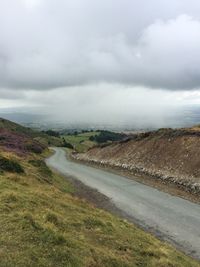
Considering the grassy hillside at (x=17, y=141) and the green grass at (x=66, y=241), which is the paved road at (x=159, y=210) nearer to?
the green grass at (x=66, y=241)

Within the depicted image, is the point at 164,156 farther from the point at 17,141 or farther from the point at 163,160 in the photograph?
the point at 17,141

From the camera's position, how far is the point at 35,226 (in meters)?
12.5

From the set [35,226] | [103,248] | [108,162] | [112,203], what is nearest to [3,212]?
[35,226]

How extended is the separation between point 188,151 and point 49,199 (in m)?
23.7

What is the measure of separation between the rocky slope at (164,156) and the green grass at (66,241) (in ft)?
52.3

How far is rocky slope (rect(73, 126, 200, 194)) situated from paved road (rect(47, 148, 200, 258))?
3.58 m

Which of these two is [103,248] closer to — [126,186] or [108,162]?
[126,186]

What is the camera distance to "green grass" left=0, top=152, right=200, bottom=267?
10297mm

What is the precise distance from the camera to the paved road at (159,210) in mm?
18027

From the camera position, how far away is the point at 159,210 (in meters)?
23.7

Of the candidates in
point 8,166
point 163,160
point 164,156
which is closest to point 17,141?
point 164,156

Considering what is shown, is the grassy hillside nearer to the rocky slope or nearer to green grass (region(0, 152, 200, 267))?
the rocky slope

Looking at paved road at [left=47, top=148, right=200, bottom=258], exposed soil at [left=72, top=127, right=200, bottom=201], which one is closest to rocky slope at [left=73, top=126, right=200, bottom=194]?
exposed soil at [left=72, top=127, right=200, bottom=201]

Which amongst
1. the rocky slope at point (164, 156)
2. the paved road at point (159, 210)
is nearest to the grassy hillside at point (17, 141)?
the rocky slope at point (164, 156)
